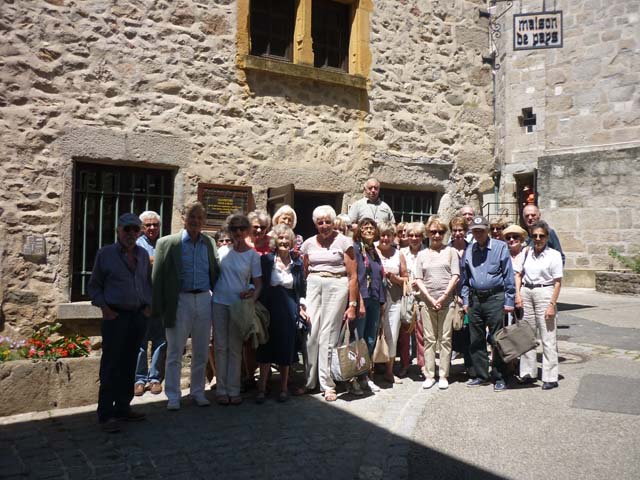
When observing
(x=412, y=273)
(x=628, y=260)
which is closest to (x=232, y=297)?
(x=412, y=273)

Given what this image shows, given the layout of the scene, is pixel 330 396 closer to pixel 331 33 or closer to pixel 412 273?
pixel 412 273

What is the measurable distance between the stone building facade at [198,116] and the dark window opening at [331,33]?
122mm

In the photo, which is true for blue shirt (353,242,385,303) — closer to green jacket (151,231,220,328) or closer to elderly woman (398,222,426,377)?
elderly woman (398,222,426,377)

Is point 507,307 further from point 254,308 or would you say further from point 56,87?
point 56,87

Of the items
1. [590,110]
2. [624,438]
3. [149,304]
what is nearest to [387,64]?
[149,304]

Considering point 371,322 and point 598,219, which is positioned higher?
point 598,219

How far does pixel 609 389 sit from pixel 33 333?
5.86 metres

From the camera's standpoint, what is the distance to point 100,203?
6922 mm

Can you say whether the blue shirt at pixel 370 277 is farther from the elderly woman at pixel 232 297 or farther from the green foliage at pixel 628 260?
the green foliage at pixel 628 260

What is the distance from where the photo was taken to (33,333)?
6410 mm

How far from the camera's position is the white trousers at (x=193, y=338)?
5066 mm

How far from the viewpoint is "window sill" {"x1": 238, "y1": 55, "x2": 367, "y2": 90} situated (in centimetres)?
758

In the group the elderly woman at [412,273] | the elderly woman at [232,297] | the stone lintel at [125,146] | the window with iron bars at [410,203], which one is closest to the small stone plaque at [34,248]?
the stone lintel at [125,146]

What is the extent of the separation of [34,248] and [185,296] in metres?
2.40
